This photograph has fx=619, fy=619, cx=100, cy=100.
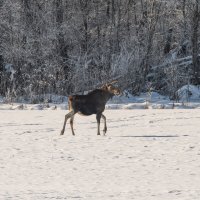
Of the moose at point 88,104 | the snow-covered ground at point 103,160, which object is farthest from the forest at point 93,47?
the moose at point 88,104

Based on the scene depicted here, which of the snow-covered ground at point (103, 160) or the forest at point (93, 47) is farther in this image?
the forest at point (93, 47)

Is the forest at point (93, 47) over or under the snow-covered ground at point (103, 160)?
over

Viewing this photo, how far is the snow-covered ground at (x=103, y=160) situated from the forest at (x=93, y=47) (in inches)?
537

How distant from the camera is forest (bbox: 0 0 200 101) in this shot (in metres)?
32.1

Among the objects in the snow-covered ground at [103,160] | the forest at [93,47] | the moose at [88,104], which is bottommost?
the snow-covered ground at [103,160]

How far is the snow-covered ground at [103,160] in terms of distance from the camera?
8742 mm

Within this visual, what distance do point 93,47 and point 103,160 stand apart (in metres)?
25.4

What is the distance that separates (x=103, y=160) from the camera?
11.4 metres

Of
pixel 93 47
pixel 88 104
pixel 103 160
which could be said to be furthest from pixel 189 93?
pixel 103 160

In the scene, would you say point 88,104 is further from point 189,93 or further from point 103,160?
point 189,93

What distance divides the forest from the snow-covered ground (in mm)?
13646

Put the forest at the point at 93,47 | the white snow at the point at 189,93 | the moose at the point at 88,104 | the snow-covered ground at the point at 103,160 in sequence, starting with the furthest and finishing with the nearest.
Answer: the forest at the point at 93,47 → the white snow at the point at 189,93 → the moose at the point at 88,104 → the snow-covered ground at the point at 103,160

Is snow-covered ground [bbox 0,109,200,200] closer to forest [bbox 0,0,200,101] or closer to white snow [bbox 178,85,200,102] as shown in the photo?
white snow [bbox 178,85,200,102]

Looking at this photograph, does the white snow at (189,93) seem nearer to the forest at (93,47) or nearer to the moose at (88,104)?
the forest at (93,47)
